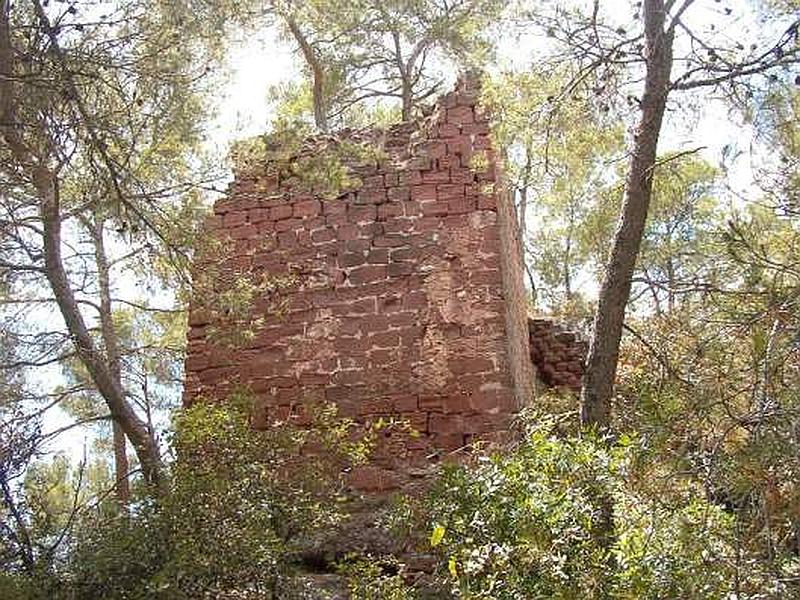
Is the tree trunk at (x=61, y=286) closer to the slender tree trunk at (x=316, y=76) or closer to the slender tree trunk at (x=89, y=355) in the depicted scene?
the slender tree trunk at (x=89, y=355)

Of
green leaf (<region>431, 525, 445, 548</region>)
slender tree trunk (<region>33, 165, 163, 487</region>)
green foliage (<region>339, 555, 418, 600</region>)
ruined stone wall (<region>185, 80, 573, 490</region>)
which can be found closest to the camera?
green leaf (<region>431, 525, 445, 548</region>)

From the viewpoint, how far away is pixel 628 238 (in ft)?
19.5

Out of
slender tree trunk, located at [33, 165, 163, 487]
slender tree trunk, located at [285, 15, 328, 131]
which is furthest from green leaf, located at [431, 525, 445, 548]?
slender tree trunk, located at [285, 15, 328, 131]

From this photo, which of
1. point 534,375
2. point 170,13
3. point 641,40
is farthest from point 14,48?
point 534,375

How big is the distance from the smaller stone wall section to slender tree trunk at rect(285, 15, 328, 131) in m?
4.38

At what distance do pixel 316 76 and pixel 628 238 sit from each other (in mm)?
8445

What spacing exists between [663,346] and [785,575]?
1.69 metres

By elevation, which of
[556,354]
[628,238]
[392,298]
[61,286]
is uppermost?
[61,286]

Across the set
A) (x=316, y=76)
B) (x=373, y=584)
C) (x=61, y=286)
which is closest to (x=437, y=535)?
(x=373, y=584)

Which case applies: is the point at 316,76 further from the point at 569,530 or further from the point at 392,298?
the point at 569,530

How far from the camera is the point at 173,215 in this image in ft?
22.7

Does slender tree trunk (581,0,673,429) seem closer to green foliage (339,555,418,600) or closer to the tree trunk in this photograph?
green foliage (339,555,418,600)

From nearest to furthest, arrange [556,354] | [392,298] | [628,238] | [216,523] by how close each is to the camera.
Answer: [216,523] → [628,238] → [392,298] → [556,354]

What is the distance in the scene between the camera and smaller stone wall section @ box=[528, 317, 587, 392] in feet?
32.8
